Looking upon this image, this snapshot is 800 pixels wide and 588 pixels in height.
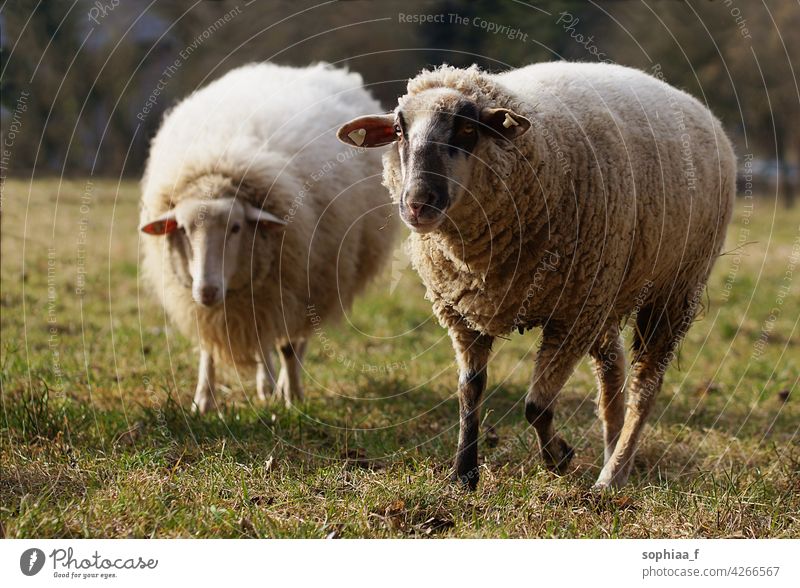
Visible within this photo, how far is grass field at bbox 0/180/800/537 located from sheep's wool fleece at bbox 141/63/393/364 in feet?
1.81

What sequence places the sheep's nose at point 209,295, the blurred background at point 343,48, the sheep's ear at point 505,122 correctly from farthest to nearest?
1. the blurred background at point 343,48
2. the sheep's nose at point 209,295
3. the sheep's ear at point 505,122

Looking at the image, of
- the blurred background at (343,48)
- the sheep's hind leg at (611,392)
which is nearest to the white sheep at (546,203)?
the sheep's hind leg at (611,392)

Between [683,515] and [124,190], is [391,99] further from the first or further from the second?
[124,190]

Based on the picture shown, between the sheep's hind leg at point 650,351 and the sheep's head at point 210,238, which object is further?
the sheep's head at point 210,238

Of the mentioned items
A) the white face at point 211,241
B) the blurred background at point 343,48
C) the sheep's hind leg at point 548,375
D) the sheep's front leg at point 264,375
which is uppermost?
the blurred background at point 343,48

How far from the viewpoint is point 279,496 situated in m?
4.13

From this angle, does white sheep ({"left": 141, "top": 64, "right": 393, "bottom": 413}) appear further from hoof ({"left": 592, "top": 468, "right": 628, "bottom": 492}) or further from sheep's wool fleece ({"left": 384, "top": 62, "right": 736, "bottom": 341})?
hoof ({"left": 592, "top": 468, "right": 628, "bottom": 492})

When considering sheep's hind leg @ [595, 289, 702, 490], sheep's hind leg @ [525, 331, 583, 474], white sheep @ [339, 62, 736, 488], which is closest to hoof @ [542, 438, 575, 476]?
white sheep @ [339, 62, 736, 488]

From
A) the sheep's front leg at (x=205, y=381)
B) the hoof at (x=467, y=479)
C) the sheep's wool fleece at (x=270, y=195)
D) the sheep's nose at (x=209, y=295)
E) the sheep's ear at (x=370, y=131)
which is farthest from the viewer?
the sheep's front leg at (x=205, y=381)

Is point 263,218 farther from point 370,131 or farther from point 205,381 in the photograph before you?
point 370,131

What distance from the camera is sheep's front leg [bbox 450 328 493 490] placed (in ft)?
14.7

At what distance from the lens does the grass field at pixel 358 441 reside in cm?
394

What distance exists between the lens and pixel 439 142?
12.6ft

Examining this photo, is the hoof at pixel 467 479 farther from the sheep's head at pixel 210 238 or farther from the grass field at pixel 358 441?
the sheep's head at pixel 210 238
